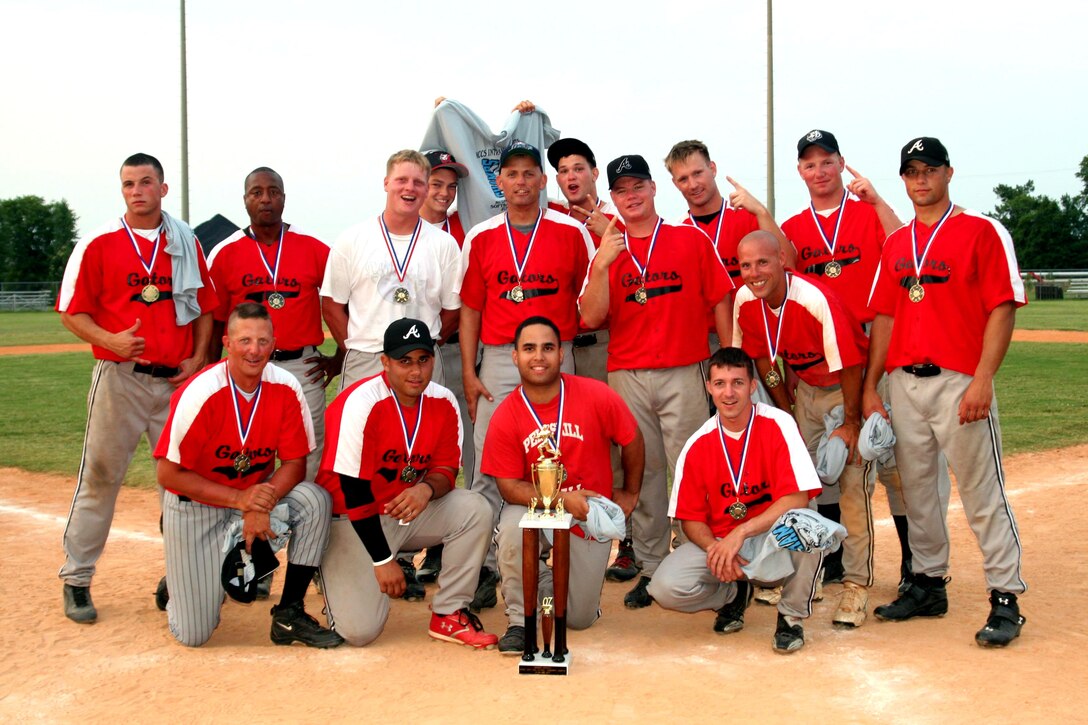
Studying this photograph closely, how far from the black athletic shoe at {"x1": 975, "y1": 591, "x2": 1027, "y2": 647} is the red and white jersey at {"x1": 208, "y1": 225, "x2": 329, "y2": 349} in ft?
13.6

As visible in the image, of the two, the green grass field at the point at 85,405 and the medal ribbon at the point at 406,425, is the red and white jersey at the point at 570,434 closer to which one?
the medal ribbon at the point at 406,425

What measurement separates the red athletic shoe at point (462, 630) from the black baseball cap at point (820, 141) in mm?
3473

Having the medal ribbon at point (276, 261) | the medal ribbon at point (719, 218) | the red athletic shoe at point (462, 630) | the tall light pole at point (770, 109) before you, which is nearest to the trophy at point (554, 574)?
the red athletic shoe at point (462, 630)

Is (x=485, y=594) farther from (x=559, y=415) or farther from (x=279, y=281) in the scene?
(x=279, y=281)

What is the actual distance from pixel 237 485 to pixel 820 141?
3989 millimetres

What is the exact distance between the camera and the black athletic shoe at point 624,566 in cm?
654

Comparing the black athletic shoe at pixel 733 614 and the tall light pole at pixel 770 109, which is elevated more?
the tall light pole at pixel 770 109

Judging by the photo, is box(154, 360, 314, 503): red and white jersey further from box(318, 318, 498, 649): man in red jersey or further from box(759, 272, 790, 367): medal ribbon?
box(759, 272, 790, 367): medal ribbon

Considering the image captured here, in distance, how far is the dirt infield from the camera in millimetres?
4250

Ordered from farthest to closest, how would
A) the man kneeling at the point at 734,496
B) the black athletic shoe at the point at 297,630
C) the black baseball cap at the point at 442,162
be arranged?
the black baseball cap at the point at 442,162 < the black athletic shoe at the point at 297,630 < the man kneeling at the point at 734,496

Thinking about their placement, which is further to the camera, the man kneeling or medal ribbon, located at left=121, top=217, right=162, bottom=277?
medal ribbon, located at left=121, top=217, right=162, bottom=277

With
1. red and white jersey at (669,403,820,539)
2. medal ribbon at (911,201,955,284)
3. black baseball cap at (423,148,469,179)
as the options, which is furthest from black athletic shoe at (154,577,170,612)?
medal ribbon at (911,201,955,284)

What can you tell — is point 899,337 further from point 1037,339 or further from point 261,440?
point 1037,339

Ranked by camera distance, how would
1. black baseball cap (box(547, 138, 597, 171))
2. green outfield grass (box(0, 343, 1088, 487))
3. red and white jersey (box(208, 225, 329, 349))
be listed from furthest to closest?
1. green outfield grass (box(0, 343, 1088, 487))
2. black baseball cap (box(547, 138, 597, 171))
3. red and white jersey (box(208, 225, 329, 349))
